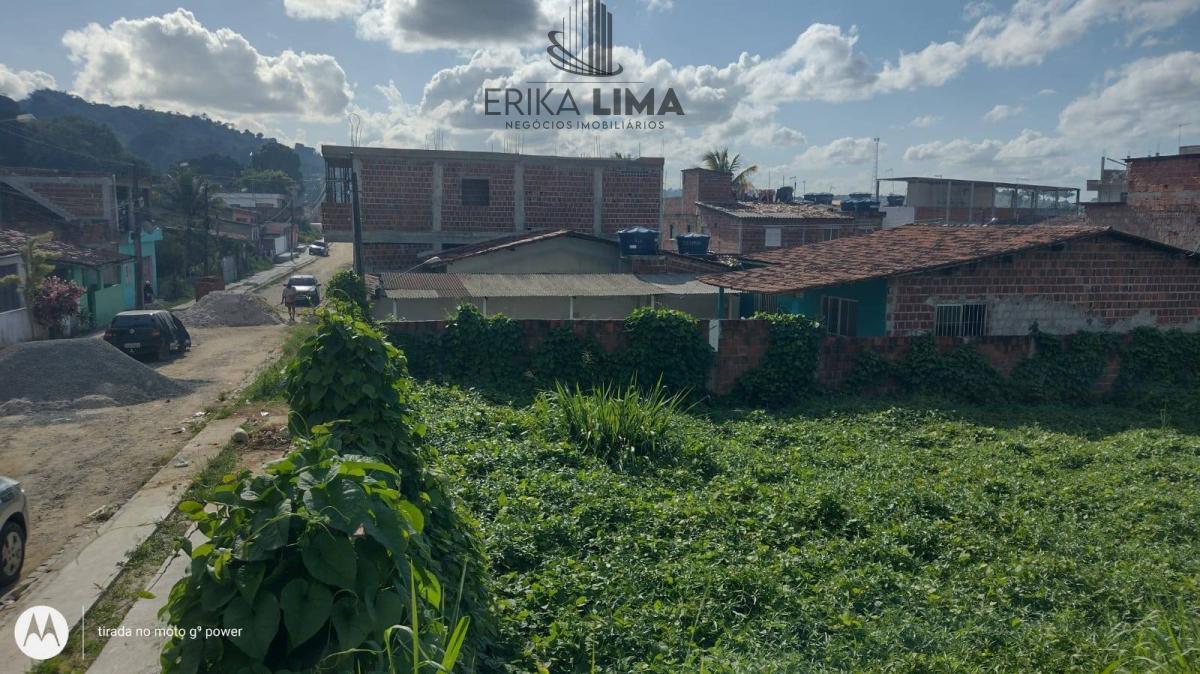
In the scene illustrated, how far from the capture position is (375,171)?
26609 mm

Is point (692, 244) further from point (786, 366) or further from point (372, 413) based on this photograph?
point (372, 413)

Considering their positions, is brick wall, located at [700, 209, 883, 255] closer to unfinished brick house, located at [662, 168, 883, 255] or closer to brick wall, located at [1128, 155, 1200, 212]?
unfinished brick house, located at [662, 168, 883, 255]

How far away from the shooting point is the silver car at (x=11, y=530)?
7.95 metres

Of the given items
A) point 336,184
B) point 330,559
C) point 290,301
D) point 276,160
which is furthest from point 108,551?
point 276,160

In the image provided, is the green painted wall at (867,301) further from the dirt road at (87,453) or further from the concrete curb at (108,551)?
the dirt road at (87,453)

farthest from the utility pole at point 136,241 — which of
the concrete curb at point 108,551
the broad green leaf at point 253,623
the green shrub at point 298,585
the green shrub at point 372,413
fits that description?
the broad green leaf at point 253,623

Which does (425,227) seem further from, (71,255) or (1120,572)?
(1120,572)

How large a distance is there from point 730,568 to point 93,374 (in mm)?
17094

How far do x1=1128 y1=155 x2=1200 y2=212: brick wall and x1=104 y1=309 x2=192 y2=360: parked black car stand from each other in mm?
32733

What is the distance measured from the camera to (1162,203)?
27688 millimetres

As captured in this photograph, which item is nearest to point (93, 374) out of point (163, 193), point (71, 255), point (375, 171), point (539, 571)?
point (375, 171)

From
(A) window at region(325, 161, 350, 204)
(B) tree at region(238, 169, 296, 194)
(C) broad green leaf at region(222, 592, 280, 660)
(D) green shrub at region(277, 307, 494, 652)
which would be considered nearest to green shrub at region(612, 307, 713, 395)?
(D) green shrub at region(277, 307, 494, 652)

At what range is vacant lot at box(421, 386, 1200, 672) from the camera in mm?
5615

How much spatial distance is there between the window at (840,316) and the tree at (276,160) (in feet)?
349
